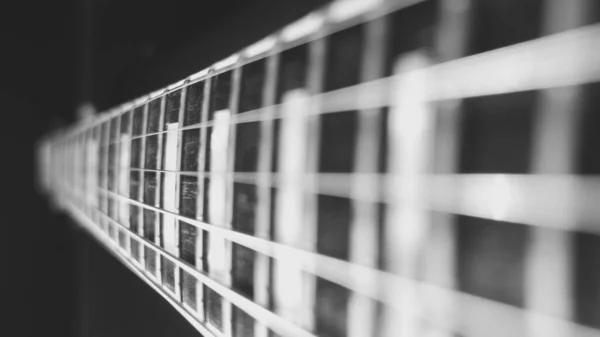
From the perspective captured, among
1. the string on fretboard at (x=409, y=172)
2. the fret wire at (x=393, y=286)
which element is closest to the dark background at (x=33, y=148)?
Answer: the string on fretboard at (x=409, y=172)

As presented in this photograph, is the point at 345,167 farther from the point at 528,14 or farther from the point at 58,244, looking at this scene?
the point at 58,244

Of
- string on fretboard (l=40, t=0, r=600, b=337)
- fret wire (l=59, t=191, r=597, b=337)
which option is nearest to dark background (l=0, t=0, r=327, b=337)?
string on fretboard (l=40, t=0, r=600, b=337)

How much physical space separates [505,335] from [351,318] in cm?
12

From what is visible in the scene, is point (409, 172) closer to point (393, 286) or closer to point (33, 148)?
point (393, 286)

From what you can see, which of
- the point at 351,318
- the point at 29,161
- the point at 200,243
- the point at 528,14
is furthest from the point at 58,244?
the point at 528,14

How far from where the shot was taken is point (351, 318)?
0.33m

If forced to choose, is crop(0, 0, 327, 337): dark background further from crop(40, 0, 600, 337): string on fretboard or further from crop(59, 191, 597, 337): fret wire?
crop(59, 191, 597, 337): fret wire

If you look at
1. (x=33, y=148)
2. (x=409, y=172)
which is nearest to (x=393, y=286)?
(x=409, y=172)

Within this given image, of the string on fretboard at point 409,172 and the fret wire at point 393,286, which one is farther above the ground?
the string on fretboard at point 409,172

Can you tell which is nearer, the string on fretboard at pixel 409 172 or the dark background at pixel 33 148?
the string on fretboard at pixel 409 172

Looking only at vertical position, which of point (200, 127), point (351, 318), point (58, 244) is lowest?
point (58, 244)

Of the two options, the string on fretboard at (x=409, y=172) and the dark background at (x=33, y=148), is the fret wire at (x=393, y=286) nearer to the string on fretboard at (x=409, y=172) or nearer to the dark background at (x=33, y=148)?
the string on fretboard at (x=409, y=172)

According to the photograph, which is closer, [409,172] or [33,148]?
[409,172]

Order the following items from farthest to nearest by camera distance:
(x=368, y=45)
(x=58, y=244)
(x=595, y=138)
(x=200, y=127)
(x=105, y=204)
A: (x=58, y=244) < (x=105, y=204) < (x=200, y=127) < (x=368, y=45) < (x=595, y=138)
